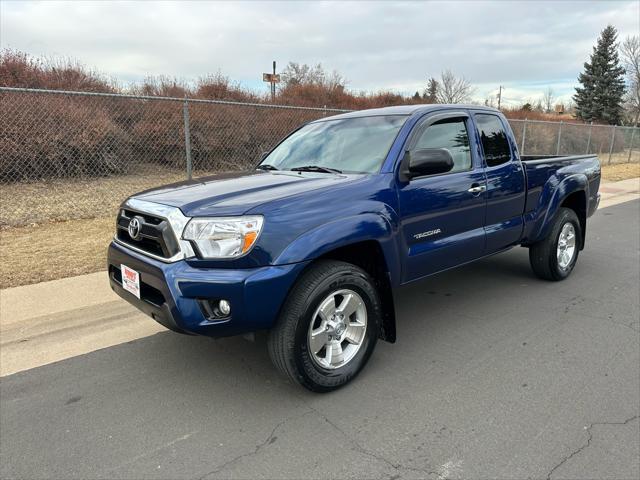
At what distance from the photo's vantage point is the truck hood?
2.77 metres

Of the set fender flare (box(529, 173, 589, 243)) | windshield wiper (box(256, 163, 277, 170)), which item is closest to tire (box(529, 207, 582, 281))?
fender flare (box(529, 173, 589, 243))

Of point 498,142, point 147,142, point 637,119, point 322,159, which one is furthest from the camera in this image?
point 637,119

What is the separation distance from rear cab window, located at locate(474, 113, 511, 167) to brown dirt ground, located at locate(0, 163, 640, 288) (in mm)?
4308

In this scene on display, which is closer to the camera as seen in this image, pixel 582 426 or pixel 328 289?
pixel 582 426

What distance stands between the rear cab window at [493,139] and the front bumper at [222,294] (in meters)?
2.46

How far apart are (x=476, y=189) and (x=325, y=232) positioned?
1.76m

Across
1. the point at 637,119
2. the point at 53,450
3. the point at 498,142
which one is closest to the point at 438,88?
the point at 637,119

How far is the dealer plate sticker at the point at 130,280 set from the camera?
2980 mm

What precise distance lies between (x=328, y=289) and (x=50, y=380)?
6.65 feet

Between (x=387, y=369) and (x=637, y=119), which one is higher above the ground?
(x=637, y=119)

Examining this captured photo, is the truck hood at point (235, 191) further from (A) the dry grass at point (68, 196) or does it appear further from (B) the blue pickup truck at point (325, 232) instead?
(A) the dry grass at point (68, 196)

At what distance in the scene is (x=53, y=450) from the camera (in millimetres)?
2539

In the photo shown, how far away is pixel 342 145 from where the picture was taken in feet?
12.7

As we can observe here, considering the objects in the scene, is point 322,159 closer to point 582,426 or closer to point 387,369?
point 387,369
